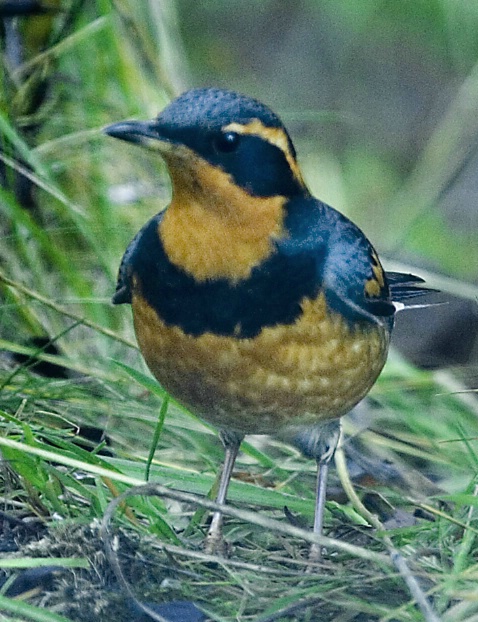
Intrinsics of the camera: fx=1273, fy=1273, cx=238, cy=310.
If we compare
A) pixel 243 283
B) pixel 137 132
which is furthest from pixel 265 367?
pixel 137 132

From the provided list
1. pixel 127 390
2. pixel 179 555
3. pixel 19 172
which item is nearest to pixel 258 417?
pixel 179 555

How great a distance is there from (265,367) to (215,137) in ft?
2.26

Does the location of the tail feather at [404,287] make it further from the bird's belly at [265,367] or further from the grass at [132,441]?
the bird's belly at [265,367]

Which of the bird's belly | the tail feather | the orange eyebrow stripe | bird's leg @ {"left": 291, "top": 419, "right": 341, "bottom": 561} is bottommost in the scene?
bird's leg @ {"left": 291, "top": 419, "right": 341, "bottom": 561}

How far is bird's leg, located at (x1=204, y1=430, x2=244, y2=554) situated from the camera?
12.3ft

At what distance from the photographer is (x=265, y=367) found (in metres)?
3.63

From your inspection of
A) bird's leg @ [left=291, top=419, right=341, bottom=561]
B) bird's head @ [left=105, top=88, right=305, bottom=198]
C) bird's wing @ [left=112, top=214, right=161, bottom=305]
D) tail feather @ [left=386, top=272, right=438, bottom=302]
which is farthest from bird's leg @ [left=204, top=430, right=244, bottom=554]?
bird's head @ [left=105, top=88, right=305, bottom=198]

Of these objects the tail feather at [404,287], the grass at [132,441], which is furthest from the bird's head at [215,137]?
the tail feather at [404,287]

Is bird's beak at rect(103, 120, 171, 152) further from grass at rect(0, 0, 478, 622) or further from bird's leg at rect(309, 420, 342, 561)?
bird's leg at rect(309, 420, 342, 561)

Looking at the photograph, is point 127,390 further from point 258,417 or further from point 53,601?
point 53,601

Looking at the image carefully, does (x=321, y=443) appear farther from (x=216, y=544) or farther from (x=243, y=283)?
(x=243, y=283)

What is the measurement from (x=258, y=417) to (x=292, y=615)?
741 millimetres

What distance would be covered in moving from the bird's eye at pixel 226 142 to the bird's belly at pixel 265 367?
0.52 metres

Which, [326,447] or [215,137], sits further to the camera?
[326,447]
